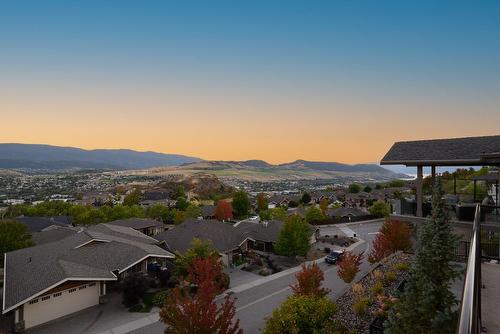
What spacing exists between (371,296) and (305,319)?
224 inches

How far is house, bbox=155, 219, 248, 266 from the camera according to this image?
131ft

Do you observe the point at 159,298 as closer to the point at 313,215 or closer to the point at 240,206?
the point at 313,215

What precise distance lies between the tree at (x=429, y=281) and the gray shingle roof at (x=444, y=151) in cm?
695

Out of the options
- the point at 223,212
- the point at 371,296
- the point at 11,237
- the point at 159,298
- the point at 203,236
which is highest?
the point at 371,296

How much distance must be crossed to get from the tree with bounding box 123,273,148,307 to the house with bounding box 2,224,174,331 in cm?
144

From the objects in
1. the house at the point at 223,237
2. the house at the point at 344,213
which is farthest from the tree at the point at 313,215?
the house at the point at 223,237

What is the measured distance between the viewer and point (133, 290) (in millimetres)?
27297

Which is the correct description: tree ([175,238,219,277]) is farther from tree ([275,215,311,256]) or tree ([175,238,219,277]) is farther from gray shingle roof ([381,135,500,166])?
gray shingle roof ([381,135,500,166])

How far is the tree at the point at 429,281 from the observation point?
977 cm

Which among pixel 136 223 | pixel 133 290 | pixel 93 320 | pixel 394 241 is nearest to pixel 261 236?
pixel 394 241

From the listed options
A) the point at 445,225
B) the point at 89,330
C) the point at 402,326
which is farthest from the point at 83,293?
the point at 445,225

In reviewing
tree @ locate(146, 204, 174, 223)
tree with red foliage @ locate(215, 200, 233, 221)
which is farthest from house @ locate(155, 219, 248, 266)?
tree @ locate(146, 204, 174, 223)

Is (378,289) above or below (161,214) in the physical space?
above

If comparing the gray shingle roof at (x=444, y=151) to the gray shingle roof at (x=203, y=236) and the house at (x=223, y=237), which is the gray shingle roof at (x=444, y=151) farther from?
the gray shingle roof at (x=203, y=236)
